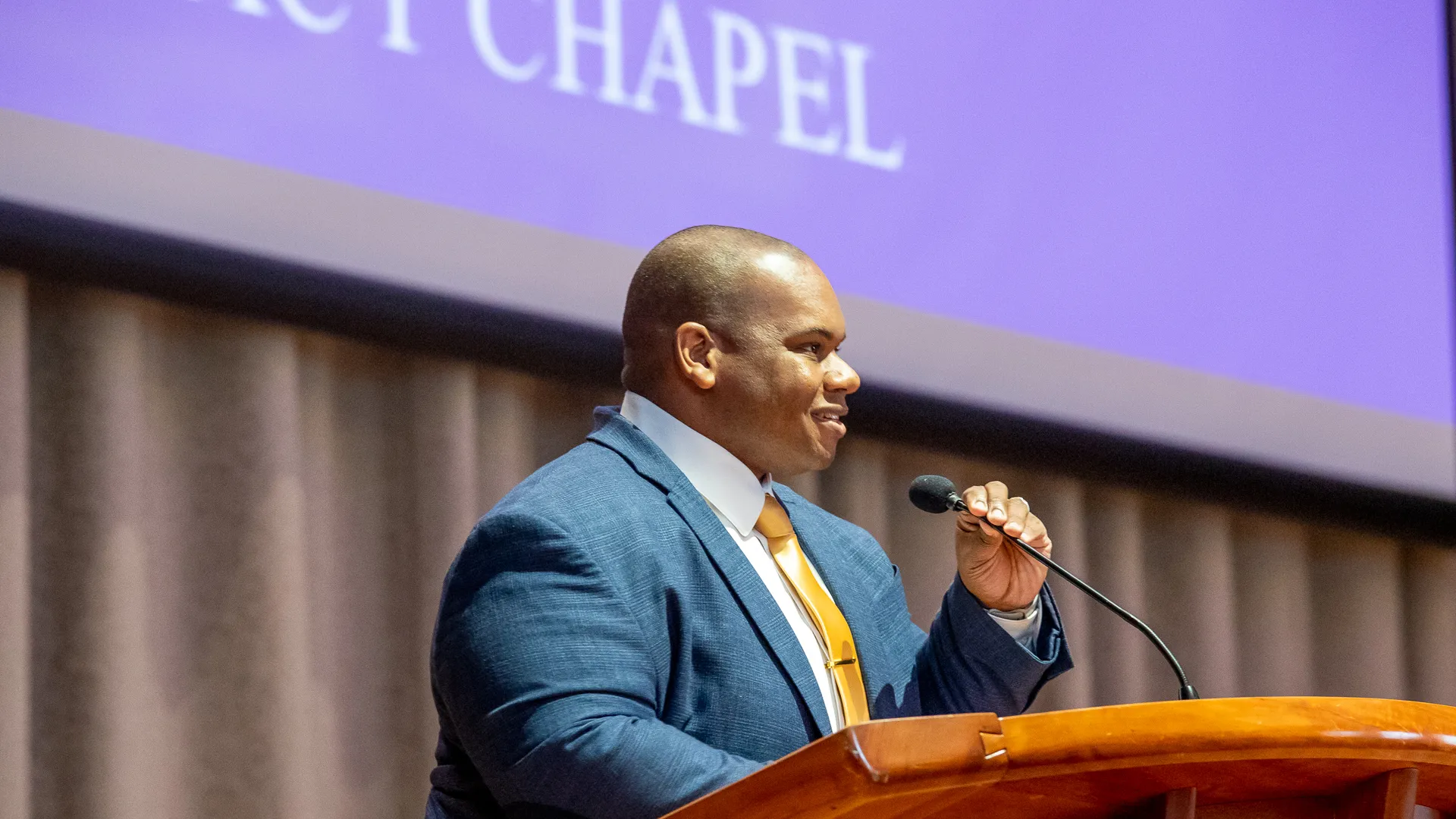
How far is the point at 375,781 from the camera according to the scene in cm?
204

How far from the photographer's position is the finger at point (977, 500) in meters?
1.39

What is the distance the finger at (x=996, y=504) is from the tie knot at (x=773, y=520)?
0.70 feet

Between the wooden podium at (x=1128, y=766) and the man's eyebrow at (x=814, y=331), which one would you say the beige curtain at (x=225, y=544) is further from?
the wooden podium at (x=1128, y=766)

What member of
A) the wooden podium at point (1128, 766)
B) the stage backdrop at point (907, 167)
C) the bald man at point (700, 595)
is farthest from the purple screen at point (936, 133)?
the wooden podium at point (1128, 766)

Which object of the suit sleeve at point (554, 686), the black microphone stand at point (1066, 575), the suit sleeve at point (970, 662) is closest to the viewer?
the suit sleeve at point (554, 686)

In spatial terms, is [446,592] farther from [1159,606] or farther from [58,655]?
[1159,606]

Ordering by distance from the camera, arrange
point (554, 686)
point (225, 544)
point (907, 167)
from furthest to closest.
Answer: point (907, 167)
point (225, 544)
point (554, 686)

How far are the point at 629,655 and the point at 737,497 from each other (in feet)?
1.04

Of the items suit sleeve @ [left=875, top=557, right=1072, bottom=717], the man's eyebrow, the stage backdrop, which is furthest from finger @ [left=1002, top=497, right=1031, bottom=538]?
the stage backdrop

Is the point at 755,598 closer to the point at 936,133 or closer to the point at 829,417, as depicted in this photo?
the point at 829,417

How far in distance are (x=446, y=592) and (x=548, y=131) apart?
100 cm

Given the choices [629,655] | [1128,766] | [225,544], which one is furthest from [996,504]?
[225,544]

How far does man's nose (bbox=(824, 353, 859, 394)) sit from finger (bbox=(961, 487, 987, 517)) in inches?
7.7

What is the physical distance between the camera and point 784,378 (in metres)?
1.54
